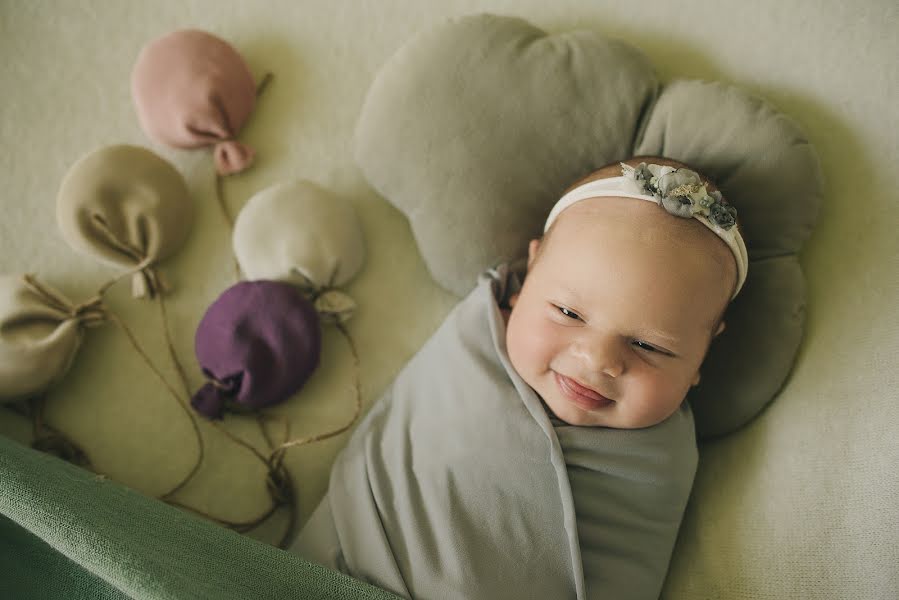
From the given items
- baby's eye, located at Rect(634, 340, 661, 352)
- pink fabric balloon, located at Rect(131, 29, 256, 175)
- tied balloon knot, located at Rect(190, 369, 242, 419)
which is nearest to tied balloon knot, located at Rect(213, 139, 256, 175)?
pink fabric balloon, located at Rect(131, 29, 256, 175)

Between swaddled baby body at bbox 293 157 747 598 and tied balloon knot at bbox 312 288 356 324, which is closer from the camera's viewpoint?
swaddled baby body at bbox 293 157 747 598

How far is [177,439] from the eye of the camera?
1116 mm

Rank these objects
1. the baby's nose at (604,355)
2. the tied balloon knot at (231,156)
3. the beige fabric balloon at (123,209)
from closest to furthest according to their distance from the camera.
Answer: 1. the baby's nose at (604,355)
2. the beige fabric balloon at (123,209)
3. the tied balloon knot at (231,156)

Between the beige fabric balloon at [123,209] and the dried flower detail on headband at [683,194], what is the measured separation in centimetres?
77

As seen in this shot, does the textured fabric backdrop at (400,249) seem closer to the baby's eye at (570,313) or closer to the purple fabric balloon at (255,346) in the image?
the purple fabric balloon at (255,346)

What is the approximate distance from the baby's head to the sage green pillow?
0.09m

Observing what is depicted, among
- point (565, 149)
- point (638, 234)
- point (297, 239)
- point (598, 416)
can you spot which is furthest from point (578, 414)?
point (297, 239)

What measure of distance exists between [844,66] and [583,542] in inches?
32.2

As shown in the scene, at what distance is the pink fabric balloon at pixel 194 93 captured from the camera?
111 cm

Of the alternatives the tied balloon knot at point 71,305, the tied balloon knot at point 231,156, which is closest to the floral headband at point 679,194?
the tied balloon knot at point 231,156

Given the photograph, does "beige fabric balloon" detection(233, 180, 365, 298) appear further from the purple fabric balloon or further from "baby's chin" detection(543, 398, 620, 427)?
"baby's chin" detection(543, 398, 620, 427)

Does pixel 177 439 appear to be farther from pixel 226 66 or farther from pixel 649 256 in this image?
pixel 649 256

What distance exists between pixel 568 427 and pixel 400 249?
0.46 metres

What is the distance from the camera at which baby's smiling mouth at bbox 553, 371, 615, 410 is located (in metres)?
0.89
